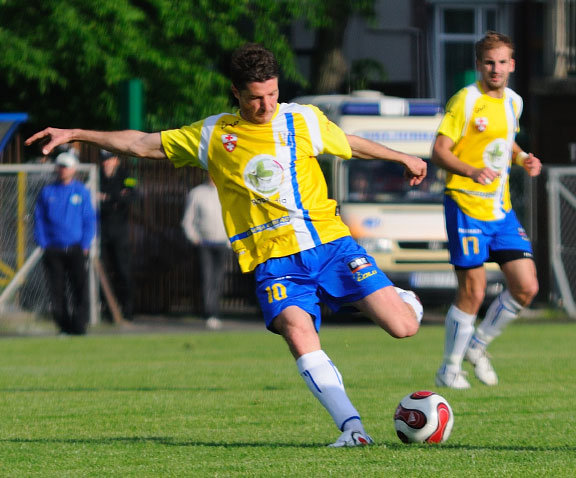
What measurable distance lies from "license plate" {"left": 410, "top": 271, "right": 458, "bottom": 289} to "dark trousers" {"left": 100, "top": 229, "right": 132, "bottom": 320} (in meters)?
3.64

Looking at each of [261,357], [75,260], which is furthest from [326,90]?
[261,357]

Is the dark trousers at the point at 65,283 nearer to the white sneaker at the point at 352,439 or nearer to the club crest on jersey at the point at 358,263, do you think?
the club crest on jersey at the point at 358,263

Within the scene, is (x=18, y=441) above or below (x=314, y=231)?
below

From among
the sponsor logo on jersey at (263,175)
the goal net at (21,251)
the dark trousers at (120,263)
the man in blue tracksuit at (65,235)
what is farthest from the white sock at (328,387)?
the goal net at (21,251)

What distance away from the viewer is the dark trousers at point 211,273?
1817 cm

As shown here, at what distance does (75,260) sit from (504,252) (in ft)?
25.7

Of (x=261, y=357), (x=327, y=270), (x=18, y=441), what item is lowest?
(x=261, y=357)

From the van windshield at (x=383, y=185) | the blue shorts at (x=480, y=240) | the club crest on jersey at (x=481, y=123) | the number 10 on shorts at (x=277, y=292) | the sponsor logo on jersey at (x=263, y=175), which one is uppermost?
the club crest on jersey at (x=481, y=123)

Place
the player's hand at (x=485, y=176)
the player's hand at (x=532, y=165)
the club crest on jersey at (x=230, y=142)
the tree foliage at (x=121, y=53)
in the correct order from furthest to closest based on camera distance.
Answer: the tree foliage at (x=121, y=53), the player's hand at (x=532, y=165), the player's hand at (x=485, y=176), the club crest on jersey at (x=230, y=142)

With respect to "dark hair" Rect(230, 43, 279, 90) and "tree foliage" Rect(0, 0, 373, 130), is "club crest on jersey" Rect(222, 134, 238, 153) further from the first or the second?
"tree foliage" Rect(0, 0, 373, 130)

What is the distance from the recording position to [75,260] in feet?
54.5

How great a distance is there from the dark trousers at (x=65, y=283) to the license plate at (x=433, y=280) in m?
4.21

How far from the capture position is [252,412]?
8711mm

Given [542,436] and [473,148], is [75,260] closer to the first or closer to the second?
[473,148]
